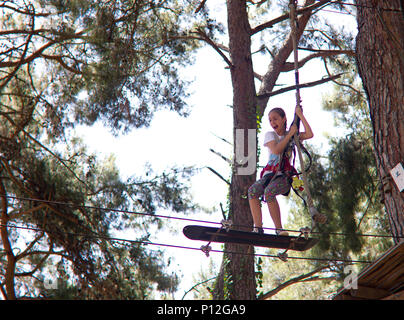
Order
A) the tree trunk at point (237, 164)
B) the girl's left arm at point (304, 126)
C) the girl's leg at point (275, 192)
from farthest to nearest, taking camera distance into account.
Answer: the tree trunk at point (237, 164) → the girl's leg at point (275, 192) → the girl's left arm at point (304, 126)

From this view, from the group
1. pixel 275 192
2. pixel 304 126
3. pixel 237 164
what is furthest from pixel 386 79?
pixel 237 164

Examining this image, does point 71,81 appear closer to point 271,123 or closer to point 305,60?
point 305,60

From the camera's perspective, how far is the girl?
457 centimetres

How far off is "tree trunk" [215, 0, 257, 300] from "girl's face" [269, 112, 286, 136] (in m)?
1.72

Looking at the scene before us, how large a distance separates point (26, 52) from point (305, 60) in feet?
16.0

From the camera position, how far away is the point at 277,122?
187 inches

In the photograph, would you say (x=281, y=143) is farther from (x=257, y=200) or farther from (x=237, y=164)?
(x=237, y=164)

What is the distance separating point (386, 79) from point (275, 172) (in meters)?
1.39

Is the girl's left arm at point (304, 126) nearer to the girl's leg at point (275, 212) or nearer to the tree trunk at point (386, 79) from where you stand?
the girl's leg at point (275, 212)

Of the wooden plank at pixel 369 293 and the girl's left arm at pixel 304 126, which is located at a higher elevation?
the girl's left arm at pixel 304 126

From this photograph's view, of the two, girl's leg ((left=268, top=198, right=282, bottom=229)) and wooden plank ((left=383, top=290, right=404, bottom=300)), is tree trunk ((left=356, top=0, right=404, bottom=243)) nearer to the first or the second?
wooden plank ((left=383, top=290, right=404, bottom=300))

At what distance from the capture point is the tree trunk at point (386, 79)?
4.67 meters

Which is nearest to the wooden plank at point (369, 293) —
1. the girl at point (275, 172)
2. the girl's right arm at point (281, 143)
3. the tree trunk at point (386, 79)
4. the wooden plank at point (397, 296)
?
the wooden plank at point (397, 296)

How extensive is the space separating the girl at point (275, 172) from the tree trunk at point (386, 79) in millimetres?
742
